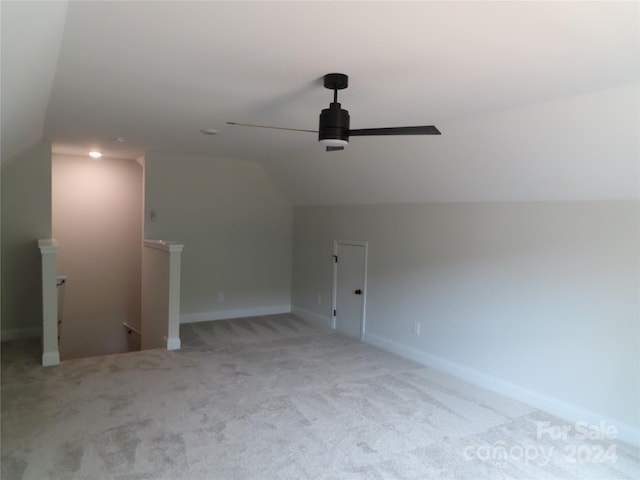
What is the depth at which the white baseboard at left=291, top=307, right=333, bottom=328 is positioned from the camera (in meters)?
5.87

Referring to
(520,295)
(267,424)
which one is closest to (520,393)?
(520,295)

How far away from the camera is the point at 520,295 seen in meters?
3.60

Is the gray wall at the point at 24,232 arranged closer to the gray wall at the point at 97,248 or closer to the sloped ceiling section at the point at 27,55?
the gray wall at the point at 97,248

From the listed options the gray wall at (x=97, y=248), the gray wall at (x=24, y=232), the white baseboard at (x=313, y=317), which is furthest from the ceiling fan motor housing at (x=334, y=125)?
the gray wall at (x=97, y=248)

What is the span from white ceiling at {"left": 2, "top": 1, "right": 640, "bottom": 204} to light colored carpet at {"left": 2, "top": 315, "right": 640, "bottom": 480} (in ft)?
5.91

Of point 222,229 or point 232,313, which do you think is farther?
point 232,313

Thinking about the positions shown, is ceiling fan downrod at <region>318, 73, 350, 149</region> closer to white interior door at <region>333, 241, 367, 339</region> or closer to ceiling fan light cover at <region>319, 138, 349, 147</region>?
ceiling fan light cover at <region>319, 138, 349, 147</region>

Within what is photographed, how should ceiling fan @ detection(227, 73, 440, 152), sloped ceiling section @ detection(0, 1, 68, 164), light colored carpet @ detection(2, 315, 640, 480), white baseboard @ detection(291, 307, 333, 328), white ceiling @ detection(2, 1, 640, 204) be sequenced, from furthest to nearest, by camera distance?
white baseboard @ detection(291, 307, 333, 328) → light colored carpet @ detection(2, 315, 640, 480) → ceiling fan @ detection(227, 73, 440, 152) → white ceiling @ detection(2, 1, 640, 204) → sloped ceiling section @ detection(0, 1, 68, 164)

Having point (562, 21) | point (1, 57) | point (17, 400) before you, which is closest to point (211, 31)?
point (1, 57)

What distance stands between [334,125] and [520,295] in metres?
2.30

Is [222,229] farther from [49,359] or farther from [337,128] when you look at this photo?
[337,128]

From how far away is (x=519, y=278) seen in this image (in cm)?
361

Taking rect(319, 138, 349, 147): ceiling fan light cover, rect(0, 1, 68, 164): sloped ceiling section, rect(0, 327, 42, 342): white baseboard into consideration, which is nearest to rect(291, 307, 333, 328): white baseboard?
rect(0, 327, 42, 342): white baseboard

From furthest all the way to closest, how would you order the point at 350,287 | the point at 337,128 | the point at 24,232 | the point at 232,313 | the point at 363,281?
the point at 232,313 → the point at 350,287 → the point at 363,281 → the point at 24,232 → the point at 337,128
